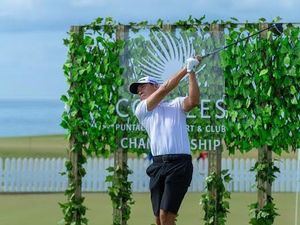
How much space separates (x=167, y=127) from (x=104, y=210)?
251 inches

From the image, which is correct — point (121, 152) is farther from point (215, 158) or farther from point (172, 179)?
point (172, 179)

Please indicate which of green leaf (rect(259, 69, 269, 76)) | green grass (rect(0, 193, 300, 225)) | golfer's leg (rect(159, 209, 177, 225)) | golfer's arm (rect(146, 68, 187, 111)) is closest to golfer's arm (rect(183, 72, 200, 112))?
golfer's arm (rect(146, 68, 187, 111))

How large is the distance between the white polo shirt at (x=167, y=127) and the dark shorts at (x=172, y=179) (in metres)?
0.07

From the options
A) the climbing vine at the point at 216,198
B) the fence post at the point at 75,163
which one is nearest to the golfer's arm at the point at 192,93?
the climbing vine at the point at 216,198

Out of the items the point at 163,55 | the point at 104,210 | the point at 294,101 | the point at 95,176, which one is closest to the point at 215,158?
the point at 294,101

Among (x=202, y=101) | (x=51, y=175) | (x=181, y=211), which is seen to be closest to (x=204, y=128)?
(x=202, y=101)

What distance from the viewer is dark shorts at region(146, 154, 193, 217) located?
6379 millimetres

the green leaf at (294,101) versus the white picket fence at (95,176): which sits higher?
the green leaf at (294,101)

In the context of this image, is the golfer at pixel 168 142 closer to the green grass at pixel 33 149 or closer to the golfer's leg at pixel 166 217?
the golfer's leg at pixel 166 217

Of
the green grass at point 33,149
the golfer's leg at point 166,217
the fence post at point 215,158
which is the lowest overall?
the golfer's leg at point 166,217

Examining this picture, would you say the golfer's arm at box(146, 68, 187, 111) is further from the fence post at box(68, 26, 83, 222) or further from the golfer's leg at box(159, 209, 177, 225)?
the fence post at box(68, 26, 83, 222)

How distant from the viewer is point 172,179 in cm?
636

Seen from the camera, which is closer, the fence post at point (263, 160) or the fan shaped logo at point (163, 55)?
the fence post at point (263, 160)

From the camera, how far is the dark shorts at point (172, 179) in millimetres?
6379
